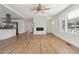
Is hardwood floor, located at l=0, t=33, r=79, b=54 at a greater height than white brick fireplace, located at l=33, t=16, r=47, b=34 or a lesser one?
lesser

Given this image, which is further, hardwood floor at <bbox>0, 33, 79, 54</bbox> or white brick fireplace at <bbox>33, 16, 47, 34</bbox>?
white brick fireplace at <bbox>33, 16, 47, 34</bbox>

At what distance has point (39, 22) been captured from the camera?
53.4 feet

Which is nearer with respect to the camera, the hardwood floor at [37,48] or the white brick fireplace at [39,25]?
the hardwood floor at [37,48]

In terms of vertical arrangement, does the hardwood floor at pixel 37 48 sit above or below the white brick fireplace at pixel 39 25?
below

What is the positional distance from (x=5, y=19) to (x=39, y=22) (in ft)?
16.8

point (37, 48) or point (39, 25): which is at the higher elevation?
point (39, 25)

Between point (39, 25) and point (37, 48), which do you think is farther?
point (39, 25)
